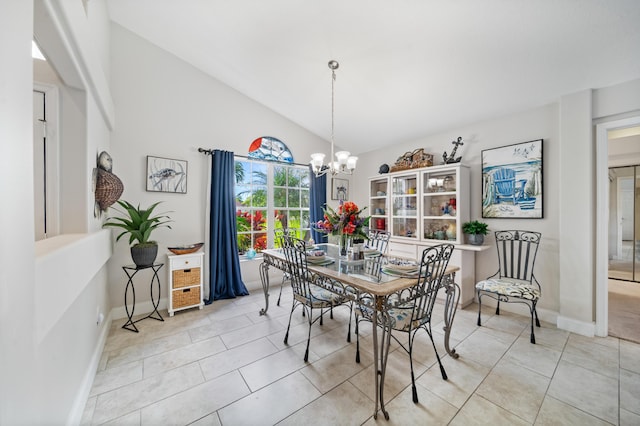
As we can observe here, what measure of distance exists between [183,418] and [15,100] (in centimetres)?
178

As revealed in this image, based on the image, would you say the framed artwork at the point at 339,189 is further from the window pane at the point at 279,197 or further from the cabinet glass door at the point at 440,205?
the cabinet glass door at the point at 440,205

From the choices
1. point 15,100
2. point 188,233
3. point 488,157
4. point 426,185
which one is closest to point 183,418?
point 15,100

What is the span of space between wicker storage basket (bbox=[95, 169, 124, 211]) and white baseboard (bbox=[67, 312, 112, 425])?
120 centimetres

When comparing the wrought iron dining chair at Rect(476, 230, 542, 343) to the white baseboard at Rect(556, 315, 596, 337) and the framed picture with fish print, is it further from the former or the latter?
the framed picture with fish print

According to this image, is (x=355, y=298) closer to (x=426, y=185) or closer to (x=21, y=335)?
(x=21, y=335)

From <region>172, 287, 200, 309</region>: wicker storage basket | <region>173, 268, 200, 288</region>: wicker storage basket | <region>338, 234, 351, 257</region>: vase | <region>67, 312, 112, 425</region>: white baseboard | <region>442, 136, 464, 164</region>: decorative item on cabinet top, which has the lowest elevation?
<region>67, 312, 112, 425</region>: white baseboard

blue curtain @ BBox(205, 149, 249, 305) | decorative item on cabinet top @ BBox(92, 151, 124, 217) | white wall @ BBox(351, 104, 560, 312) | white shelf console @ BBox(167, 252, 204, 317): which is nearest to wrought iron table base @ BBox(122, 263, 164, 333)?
white shelf console @ BBox(167, 252, 204, 317)

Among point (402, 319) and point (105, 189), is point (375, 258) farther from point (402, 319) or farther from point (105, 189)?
point (105, 189)

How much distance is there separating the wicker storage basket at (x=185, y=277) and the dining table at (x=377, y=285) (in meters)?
1.19

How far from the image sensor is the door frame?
241 centimetres

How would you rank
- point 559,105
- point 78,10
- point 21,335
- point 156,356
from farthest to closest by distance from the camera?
point 559,105, point 156,356, point 78,10, point 21,335

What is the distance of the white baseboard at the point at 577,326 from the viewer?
95.9 inches

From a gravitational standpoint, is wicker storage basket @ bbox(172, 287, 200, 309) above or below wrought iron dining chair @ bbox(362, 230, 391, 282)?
below

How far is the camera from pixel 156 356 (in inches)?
83.7
